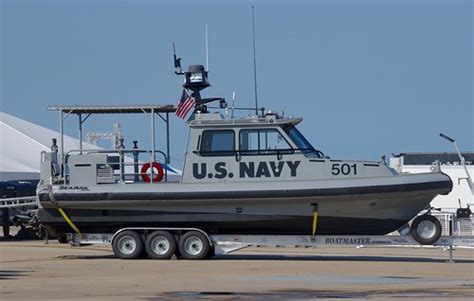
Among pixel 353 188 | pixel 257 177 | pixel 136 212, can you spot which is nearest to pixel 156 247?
pixel 136 212

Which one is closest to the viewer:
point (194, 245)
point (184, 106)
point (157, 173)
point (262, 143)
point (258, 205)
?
point (258, 205)

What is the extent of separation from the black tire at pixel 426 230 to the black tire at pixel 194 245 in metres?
4.30

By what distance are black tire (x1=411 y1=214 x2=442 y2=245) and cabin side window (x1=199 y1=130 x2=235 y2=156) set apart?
4.22 m

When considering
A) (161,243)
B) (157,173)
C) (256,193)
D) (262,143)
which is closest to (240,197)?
(256,193)

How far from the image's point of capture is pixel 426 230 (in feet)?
79.4

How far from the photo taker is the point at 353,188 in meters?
23.8

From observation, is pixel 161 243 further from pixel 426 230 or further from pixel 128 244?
pixel 426 230

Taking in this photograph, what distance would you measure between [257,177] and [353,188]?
6.89 ft

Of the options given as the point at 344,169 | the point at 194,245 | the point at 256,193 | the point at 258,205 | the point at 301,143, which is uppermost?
the point at 301,143

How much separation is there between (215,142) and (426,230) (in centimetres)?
477

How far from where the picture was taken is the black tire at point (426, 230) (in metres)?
24.1

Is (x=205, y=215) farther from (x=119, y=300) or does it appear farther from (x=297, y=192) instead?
(x=119, y=300)

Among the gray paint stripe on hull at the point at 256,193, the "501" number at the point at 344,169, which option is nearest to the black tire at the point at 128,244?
the gray paint stripe on hull at the point at 256,193

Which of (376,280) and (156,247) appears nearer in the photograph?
(376,280)
